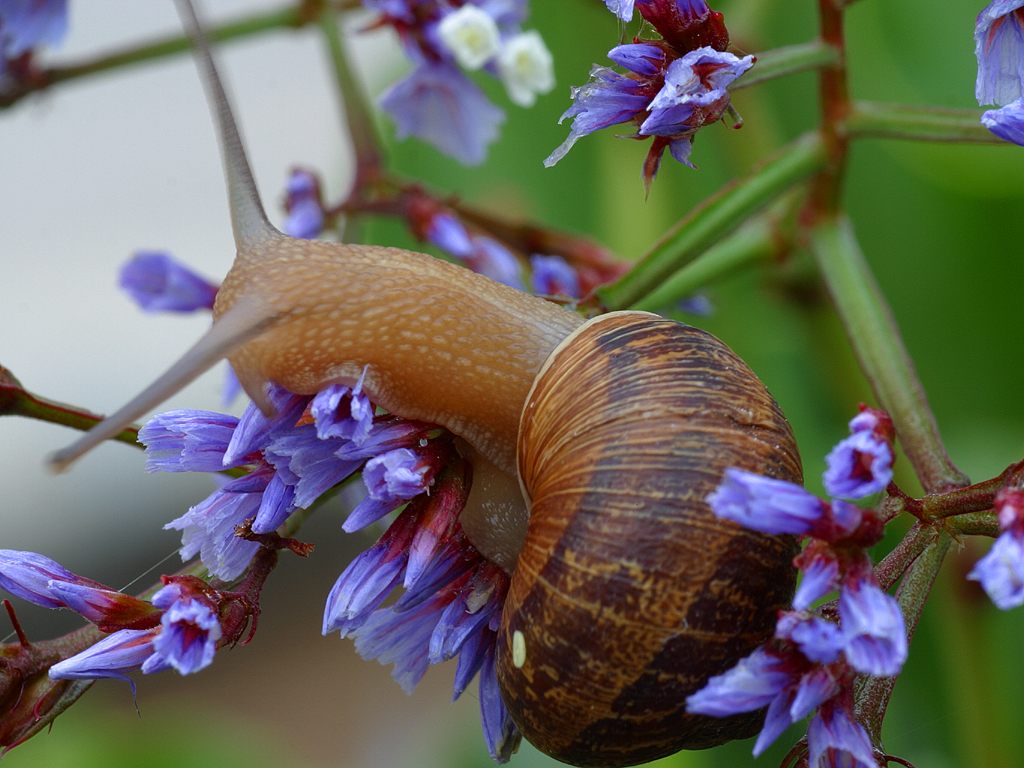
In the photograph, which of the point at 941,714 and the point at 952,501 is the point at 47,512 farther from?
the point at 952,501

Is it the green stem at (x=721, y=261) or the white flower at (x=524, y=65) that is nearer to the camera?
the green stem at (x=721, y=261)

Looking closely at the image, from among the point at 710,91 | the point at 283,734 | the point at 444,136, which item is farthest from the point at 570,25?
the point at 283,734

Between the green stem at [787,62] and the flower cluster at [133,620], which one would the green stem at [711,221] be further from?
the flower cluster at [133,620]

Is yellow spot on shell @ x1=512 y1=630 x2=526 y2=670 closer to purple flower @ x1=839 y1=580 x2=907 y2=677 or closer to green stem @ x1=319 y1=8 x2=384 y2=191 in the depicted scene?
purple flower @ x1=839 y1=580 x2=907 y2=677

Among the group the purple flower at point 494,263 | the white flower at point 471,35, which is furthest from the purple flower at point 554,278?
the white flower at point 471,35

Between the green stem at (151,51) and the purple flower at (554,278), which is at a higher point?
the green stem at (151,51)
